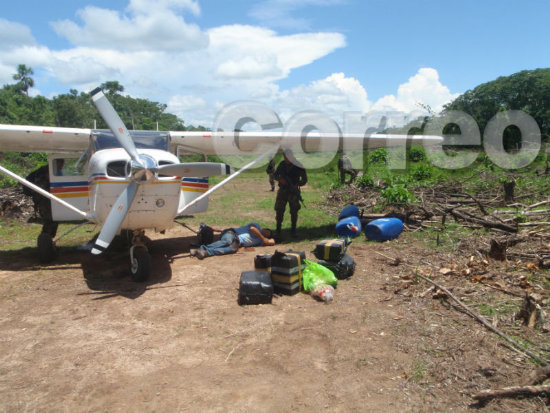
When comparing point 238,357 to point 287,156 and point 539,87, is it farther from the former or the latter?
point 539,87

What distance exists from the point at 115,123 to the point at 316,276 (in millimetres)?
3805

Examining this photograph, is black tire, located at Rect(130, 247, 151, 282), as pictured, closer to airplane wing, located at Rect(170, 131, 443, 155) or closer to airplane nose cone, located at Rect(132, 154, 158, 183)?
airplane nose cone, located at Rect(132, 154, 158, 183)

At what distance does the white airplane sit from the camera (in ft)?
18.7

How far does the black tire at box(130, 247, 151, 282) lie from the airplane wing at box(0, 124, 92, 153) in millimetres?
2650

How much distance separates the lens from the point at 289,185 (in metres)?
9.05

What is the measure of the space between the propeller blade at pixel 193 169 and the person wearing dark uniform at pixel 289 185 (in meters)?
2.90

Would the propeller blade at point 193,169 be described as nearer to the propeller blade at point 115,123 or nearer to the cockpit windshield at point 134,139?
the propeller blade at point 115,123

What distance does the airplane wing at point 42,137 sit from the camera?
6.92m

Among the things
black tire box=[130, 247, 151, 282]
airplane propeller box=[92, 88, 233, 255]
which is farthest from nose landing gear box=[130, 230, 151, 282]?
airplane propeller box=[92, 88, 233, 255]

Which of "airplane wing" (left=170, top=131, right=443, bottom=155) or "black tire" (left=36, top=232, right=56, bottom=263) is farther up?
"airplane wing" (left=170, top=131, right=443, bottom=155)

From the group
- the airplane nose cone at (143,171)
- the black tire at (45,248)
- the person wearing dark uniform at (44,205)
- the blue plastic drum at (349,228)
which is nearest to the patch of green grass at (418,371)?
the airplane nose cone at (143,171)

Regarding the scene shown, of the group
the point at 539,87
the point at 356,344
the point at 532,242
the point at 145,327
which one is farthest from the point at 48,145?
the point at 539,87

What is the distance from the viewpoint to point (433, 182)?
12125 mm

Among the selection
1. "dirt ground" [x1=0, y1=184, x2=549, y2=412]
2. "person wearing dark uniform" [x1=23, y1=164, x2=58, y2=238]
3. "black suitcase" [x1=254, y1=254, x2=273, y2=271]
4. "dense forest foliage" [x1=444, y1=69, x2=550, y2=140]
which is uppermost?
"dense forest foliage" [x1=444, y1=69, x2=550, y2=140]
